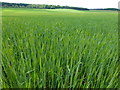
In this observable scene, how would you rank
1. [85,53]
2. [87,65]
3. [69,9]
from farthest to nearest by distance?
[69,9]
[85,53]
[87,65]

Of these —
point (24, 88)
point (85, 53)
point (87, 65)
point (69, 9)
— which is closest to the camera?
point (24, 88)

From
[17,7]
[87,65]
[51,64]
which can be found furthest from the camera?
[17,7]

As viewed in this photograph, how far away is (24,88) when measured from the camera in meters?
0.79

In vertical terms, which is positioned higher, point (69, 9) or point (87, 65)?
point (69, 9)

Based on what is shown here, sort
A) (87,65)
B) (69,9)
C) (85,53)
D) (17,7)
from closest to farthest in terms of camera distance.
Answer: (87,65) → (85,53) → (17,7) → (69,9)

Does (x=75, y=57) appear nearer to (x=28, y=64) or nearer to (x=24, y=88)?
(x=28, y=64)

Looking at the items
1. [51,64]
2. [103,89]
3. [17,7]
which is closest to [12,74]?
[51,64]

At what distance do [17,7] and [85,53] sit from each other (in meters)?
15.8

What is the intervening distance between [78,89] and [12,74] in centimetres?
34

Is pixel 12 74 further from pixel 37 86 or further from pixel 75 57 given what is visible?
pixel 75 57

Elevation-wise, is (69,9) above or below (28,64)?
above

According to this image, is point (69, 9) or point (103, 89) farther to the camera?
point (69, 9)

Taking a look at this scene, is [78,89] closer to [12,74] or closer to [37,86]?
[37,86]

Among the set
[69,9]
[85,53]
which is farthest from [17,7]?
[85,53]
